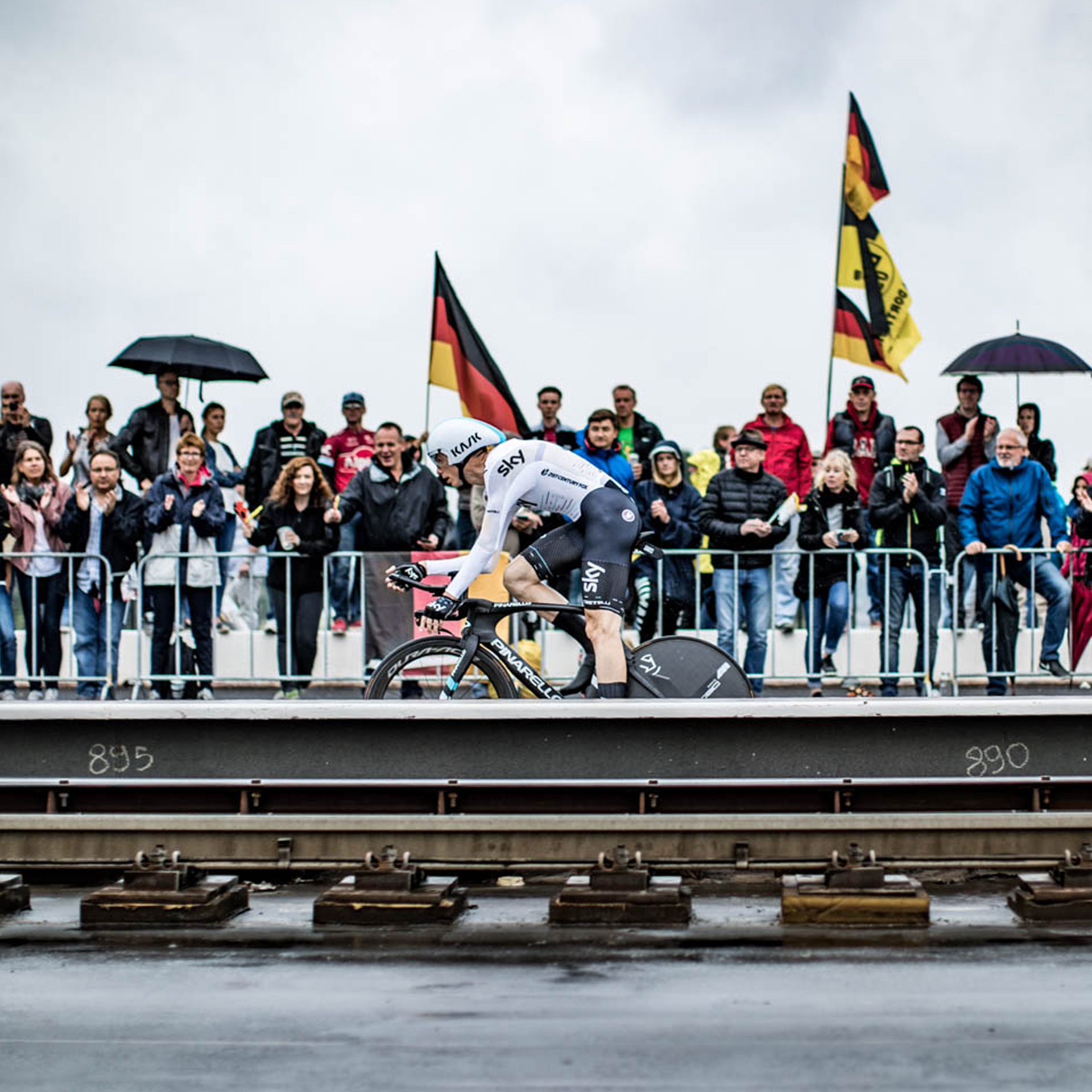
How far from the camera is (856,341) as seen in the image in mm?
16172

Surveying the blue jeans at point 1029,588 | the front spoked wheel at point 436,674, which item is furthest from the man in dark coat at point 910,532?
the front spoked wheel at point 436,674

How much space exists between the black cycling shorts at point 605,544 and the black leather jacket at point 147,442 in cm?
644

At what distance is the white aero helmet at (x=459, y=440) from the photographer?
364 inches

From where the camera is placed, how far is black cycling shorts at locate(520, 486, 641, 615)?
29.8ft

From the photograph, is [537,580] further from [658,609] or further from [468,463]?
[658,609]

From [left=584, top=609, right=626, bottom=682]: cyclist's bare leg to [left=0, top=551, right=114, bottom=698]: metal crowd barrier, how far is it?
4.50 metres

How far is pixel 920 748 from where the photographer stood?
25.5 ft

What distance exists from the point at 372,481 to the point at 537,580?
4210 millimetres

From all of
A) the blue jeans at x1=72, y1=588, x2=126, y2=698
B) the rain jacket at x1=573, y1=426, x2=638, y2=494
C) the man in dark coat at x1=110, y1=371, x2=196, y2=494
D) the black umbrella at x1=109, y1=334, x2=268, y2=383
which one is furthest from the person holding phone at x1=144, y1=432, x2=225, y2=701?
the rain jacket at x1=573, y1=426, x2=638, y2=494

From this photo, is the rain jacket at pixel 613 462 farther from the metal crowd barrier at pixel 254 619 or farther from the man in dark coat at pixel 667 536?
the metal crowd barrier at pixel 254 619

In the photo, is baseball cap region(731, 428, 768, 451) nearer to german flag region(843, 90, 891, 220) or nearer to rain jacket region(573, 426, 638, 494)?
rain jacket region(573, 426, 638, 494)

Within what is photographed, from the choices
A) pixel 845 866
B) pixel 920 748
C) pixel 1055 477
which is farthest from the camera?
pixel 1055 477

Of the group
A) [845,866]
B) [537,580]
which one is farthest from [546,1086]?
[537,580]

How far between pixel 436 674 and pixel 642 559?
358cm
